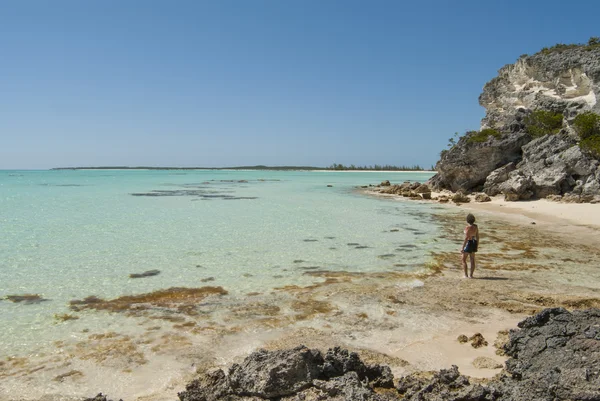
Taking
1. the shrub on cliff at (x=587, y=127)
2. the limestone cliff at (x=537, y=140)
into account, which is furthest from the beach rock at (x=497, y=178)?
the shrub on cliff at (x=587, y=127)

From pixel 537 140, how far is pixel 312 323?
1111 inches

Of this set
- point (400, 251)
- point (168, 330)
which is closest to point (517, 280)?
point (400, 251)

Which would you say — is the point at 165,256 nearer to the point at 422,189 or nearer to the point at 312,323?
the point at 312,323

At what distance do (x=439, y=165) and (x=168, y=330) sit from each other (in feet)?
106

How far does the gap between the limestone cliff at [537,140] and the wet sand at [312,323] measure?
1606 cm

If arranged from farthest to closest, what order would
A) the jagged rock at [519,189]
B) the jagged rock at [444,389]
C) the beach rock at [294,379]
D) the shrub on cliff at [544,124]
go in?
the shrub on cliff at [544,124]
the jagged rock at [519,189]
the beach rock at [294,379]
the jagged rock at [444,389]

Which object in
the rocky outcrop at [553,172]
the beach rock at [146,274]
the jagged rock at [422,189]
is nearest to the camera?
the beach rock at [146,274]

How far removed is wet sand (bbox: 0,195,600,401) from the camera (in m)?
4.65

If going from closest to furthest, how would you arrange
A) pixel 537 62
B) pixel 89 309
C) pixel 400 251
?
pixel 89 309, pixel 400 251, pixel 537 62

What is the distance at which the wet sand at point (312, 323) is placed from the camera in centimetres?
465

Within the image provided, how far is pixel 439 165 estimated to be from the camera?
114ft

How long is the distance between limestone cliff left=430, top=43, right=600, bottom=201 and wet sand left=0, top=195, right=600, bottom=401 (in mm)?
16064

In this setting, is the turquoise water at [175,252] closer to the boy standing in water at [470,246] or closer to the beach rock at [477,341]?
the boy standing in water at [470,246]

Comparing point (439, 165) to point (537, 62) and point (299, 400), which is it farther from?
point (299, 400)
